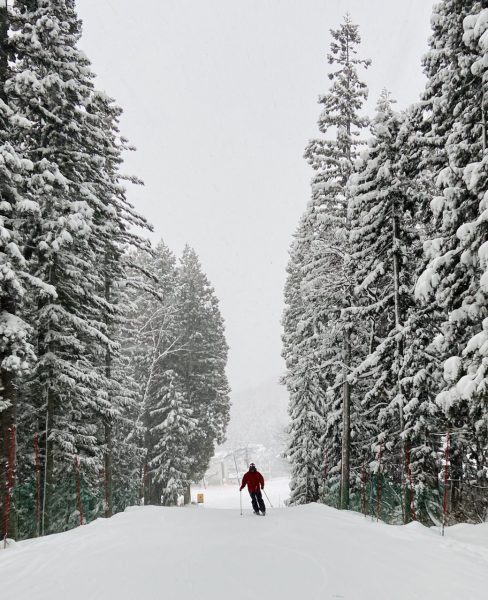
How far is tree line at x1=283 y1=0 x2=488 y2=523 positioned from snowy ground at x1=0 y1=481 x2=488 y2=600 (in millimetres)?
1759

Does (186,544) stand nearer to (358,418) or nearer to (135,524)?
(135,524)

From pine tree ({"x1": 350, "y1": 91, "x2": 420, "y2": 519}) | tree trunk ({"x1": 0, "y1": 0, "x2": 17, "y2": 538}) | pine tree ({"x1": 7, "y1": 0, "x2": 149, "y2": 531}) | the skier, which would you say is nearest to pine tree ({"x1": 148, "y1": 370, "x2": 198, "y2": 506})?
pine tree ({"x1": 7, "y1": 0, "x2": 149, "y2": 531})

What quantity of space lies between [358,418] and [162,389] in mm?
14466

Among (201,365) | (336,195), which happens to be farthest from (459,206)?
(201,365)

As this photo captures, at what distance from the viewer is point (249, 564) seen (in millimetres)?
7660

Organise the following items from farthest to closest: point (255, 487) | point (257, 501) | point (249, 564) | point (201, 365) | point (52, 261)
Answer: point (201, 365) < point (257, 501) < point (255, 487) < point (52, 261) < point (249, 564)

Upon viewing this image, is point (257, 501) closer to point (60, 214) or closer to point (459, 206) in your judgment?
point (60, 214)

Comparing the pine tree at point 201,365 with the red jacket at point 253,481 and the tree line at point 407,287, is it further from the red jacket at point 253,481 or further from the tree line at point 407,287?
the red jacket at point 253,481

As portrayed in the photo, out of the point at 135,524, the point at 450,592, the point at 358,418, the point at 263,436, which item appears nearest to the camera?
the point at 450,592

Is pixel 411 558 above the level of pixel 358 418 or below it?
below

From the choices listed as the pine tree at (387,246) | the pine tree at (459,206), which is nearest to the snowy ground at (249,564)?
the pine tree at (459,206)

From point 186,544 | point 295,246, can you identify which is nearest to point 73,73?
point 186,544

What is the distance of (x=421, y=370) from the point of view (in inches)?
552

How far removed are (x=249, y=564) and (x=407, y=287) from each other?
10353 mm
